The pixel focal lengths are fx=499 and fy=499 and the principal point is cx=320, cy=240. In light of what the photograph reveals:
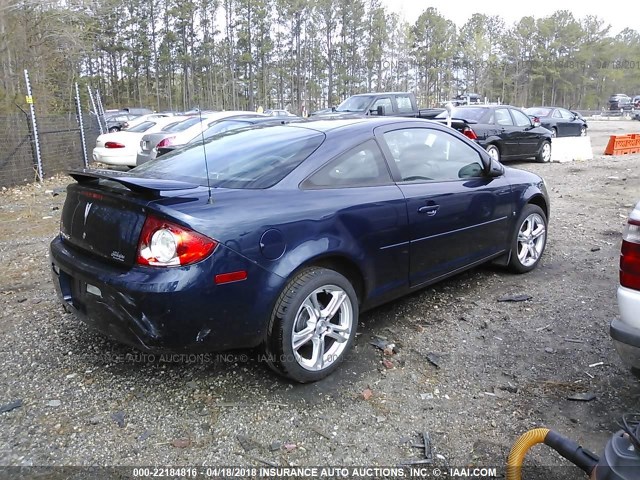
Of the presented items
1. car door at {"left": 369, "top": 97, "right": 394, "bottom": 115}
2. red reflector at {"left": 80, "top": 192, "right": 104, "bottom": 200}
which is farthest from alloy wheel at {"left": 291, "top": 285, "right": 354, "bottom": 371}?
car door at {"left": 369, "top": 97, "right": 394, "bottom": 115}

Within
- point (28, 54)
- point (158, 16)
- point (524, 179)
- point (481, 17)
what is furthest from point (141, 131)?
point (481, 17)

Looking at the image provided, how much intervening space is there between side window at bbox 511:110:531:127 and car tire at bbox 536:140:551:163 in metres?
0.91

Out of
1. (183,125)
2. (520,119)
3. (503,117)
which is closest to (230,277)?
(183,125)

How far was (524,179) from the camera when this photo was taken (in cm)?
479

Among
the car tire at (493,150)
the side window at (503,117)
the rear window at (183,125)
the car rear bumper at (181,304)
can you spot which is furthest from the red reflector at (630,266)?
the side window at (503,117)

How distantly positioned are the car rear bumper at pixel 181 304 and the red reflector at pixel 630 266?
1.73 metres

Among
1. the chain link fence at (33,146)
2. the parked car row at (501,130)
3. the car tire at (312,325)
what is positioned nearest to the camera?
the car tire at (312,325)

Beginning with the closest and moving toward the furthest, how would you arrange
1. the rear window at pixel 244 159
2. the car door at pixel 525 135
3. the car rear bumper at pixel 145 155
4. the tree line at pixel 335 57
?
1. the rear window at pixel 244 159
2. the car rear bumper at pixel 145 155
3. the car door at pixel 525 135
4. the tree line at pixel 335 57

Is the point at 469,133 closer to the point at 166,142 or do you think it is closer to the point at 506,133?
the point at 506,133

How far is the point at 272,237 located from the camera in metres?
2.70

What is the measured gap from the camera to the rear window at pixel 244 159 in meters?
3.02

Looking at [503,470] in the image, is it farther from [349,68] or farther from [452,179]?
[349,68]

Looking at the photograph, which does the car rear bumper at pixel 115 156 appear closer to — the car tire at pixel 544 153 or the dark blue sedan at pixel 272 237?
the dark blue sedan at pixel 272 237

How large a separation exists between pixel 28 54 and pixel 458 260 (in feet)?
60.1
